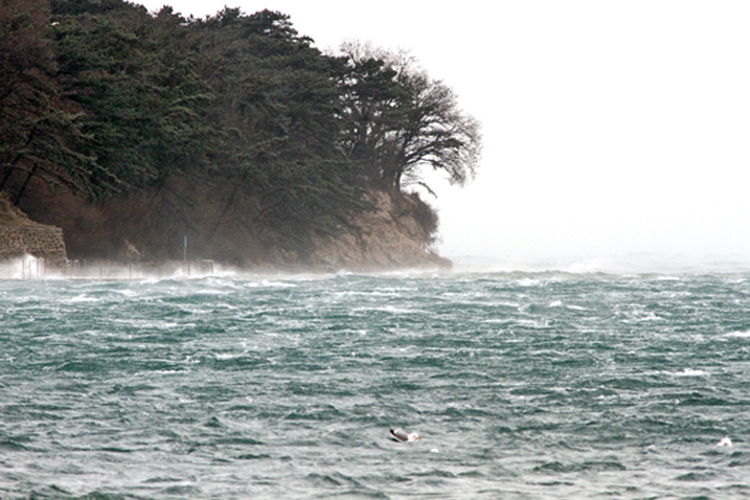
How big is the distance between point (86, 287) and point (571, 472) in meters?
29.7

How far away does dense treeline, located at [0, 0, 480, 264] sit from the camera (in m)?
41.8

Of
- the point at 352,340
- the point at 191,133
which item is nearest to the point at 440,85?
the point at 191,133

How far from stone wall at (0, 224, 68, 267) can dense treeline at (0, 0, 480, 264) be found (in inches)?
79.7

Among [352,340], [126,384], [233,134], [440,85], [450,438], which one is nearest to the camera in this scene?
[450,438]

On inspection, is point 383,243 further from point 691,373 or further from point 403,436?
point 403,436

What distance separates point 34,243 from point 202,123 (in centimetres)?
1393

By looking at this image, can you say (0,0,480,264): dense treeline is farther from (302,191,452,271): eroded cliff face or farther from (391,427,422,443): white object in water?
(391,427,422,443): white object in water

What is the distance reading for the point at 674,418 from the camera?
41.8 ft

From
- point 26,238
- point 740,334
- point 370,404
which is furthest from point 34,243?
point 370,404

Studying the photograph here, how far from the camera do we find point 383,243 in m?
76.6

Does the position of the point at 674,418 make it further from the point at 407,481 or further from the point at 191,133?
the point at 191,133

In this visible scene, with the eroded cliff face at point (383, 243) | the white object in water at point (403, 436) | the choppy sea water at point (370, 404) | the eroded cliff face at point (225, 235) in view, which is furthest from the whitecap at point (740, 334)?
the eroded cliff face at point (383, 243)

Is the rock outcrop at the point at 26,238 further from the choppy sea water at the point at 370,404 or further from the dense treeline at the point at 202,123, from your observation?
the choppy sea water at the point at 370,404

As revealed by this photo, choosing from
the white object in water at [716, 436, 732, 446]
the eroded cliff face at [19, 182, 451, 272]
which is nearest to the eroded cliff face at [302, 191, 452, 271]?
the eroded cliff face at [19, 182, 451, 272]
